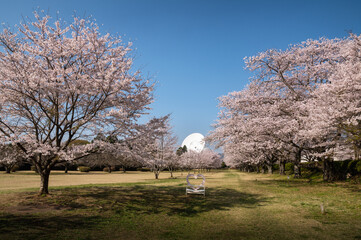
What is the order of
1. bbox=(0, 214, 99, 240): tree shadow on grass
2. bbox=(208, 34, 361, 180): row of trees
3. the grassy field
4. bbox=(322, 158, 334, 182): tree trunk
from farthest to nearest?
bbox=(322, 158, 334, 182): tree trunk
bbox=(208, 34, 361, 180): row of trees
the grassy field
bbox=(0, 214, 99, 240): tree shadow on grass

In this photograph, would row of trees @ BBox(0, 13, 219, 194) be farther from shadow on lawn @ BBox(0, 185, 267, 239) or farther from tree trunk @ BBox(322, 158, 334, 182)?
tree trunk @ BBox(322, 158, 334, 182)

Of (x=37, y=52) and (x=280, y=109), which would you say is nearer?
(x=37, y=52)

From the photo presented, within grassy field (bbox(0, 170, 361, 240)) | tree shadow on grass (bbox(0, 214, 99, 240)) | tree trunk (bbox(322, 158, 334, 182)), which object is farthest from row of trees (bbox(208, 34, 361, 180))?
tree shadow on grass (bbox(0, 214, 99, 240))

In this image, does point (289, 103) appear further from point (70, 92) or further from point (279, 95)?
point (70, 92)

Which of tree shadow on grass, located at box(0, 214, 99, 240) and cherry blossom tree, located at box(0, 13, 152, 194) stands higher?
cherry blossom tree, located at box(0, 13, 152, 194)

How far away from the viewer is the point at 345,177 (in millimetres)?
21188

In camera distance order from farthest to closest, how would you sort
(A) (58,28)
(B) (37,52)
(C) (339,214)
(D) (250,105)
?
(D) (250,105), (A) (58,28), (B) (37,52), (C) (339,214)

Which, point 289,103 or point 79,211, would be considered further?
point 289,103

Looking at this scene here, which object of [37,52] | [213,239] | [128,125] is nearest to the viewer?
[213,239]

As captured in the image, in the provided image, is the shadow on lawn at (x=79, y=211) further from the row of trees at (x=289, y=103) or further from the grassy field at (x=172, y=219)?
the row of trees at (x=289, y=103)

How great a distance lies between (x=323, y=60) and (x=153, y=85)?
16315 mm

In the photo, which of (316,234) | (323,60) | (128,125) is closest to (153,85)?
(128,125)

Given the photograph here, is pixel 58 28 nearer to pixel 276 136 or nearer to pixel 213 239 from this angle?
pixel 213 239

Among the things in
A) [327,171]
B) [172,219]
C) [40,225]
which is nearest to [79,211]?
[40,225]
